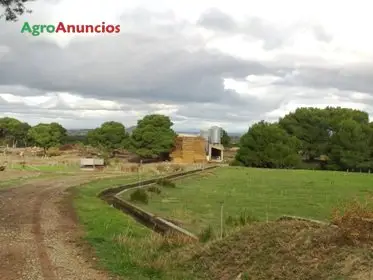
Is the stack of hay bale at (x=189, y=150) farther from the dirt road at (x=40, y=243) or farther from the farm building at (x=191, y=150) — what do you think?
the dirt road at (x=40, y=243)

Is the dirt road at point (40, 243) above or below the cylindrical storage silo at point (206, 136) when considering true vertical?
below

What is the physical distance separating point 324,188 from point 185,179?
10.9m

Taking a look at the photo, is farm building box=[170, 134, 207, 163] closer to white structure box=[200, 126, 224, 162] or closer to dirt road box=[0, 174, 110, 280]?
white structure box=[200, 126, 224, 162]

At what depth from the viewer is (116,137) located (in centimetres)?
8894

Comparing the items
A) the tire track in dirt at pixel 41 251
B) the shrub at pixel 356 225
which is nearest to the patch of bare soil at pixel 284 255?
the shrub at pixel 356 225

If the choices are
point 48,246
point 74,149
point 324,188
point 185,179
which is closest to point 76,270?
point 48,246

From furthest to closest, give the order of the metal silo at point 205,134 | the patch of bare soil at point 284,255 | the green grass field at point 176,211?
the metal silo at point 205,134 → the green grass field at point 176,211 → the patch of bare soil at point 284,255

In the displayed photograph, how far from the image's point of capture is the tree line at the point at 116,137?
253 ft

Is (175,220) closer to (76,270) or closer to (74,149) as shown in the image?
(76,270)

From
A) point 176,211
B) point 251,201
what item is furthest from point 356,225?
point 251,201

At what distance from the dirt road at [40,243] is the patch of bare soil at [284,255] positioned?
6.65ft

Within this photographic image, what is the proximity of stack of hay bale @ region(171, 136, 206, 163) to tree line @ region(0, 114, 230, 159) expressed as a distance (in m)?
1.28

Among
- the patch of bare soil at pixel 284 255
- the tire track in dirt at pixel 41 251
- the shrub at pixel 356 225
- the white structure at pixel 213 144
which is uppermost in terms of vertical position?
the white structure at pixel 213 144

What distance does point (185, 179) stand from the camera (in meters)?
37.6
